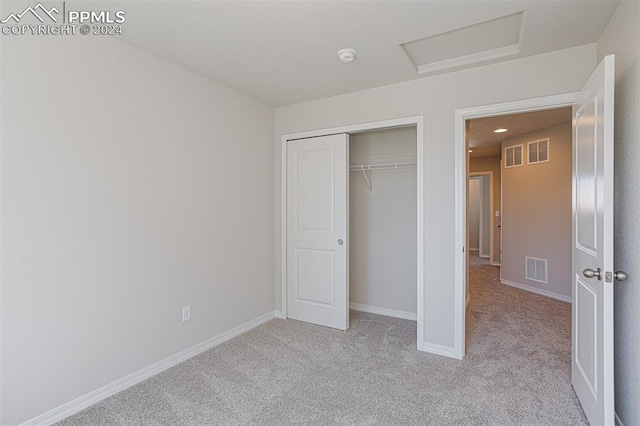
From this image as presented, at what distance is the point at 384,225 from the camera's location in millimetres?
3961

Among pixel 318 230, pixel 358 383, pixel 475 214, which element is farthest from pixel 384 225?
pixel 475 214

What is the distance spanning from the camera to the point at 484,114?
2.68m

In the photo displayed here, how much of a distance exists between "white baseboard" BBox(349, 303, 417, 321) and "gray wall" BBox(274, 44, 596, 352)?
873 millimetres

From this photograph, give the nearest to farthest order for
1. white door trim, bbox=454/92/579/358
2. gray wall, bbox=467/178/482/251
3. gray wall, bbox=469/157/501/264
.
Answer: white door trim, bbox=454/92/579/358
gray wall, bbox=469/157/501/264
gray wall, bbox=467/178/482/251

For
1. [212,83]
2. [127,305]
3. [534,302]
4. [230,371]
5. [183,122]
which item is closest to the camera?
[127,305]

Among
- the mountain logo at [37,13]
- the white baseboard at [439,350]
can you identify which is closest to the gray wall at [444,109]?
the white baseboard at [439,350]

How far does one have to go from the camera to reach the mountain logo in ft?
5.82

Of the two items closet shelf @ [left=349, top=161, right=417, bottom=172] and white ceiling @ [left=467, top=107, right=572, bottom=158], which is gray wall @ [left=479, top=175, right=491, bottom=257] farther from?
closet shelf @ [left=349, top=161, right=417, bottom=172]

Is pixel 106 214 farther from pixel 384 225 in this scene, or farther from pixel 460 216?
pixel 384 225

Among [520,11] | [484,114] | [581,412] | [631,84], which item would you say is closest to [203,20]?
[520,11]

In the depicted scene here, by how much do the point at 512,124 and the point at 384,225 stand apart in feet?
8.08

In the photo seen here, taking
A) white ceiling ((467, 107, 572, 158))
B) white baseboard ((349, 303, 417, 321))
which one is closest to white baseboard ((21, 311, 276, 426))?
white baseboard ((349, 303, 417, 321))

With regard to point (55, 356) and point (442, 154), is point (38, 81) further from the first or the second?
point (442, 154)

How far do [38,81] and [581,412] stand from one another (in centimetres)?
383
